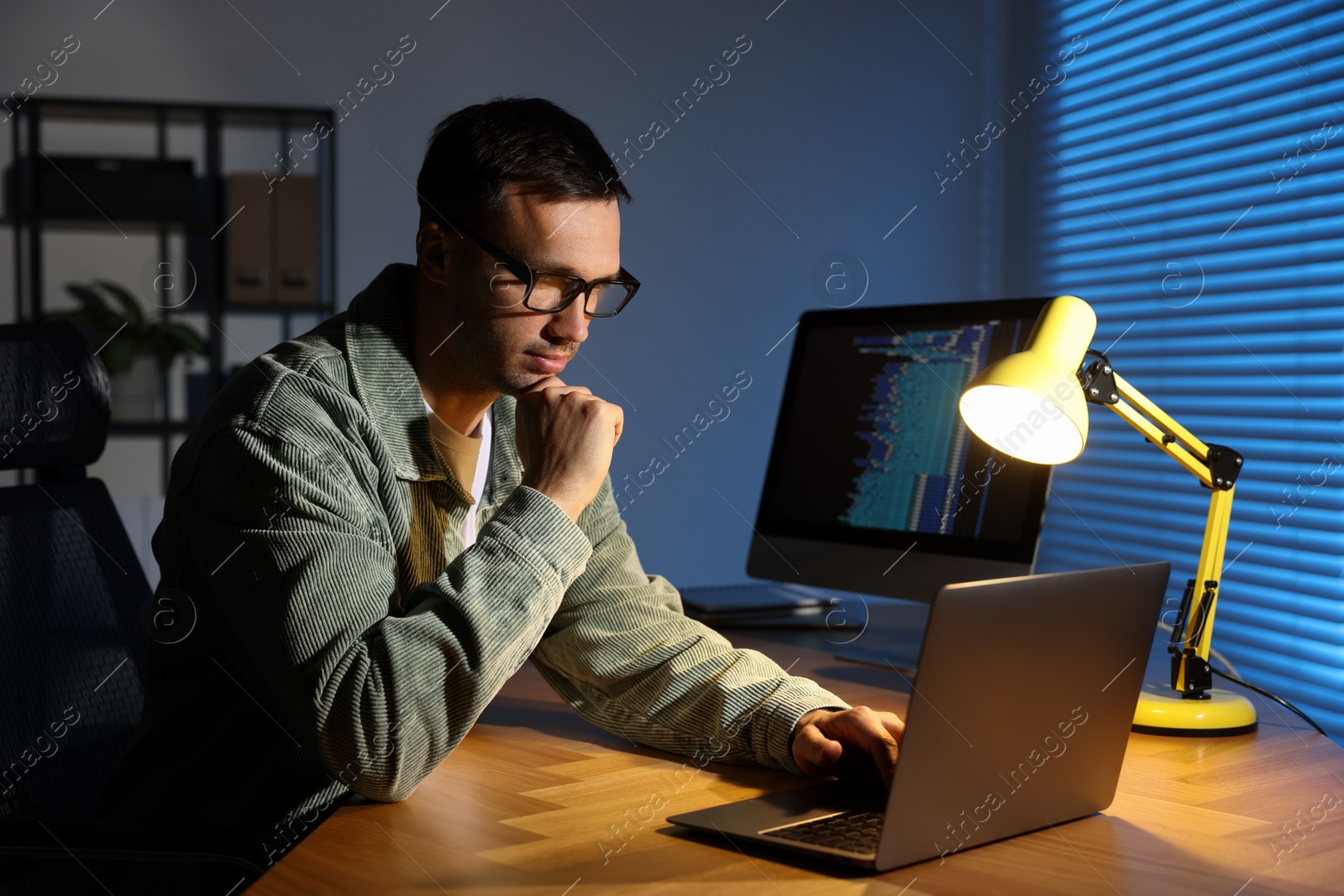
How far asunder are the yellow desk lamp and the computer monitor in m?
0.23

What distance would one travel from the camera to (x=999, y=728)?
82 centimetres

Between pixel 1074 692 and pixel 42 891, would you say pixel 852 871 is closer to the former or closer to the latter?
pixel 1074 692

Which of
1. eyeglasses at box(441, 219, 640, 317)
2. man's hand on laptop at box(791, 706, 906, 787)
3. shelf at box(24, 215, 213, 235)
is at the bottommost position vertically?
man's hand on laptop at box(791, 706, 906, 787)

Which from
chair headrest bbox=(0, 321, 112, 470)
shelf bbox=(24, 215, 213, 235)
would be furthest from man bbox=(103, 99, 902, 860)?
shelf bbox=(24, 215, 213, 235)

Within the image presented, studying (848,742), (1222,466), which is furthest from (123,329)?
(1222,466)

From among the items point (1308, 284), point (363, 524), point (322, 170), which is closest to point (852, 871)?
point (363, 524)

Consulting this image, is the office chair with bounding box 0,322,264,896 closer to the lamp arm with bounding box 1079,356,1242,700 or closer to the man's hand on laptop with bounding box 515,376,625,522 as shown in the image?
the man's hand on laptop with bounding box 515,376,625,522

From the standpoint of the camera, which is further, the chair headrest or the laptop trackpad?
the chair headrest

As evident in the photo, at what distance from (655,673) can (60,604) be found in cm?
72

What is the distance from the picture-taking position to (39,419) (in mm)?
1319

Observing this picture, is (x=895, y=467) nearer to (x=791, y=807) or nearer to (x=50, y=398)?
(x=791, y=807)

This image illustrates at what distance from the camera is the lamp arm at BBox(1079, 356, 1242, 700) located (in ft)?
4.07

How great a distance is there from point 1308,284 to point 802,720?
1844 millimetres

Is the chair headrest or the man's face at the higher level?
the man's face
